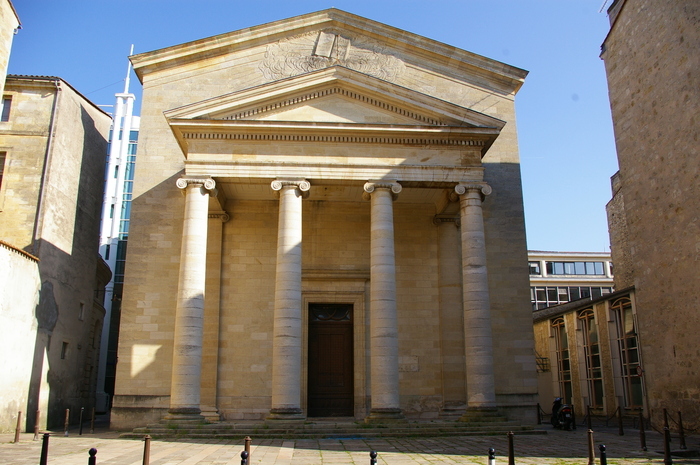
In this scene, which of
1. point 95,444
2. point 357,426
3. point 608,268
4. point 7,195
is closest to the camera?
point 95,444

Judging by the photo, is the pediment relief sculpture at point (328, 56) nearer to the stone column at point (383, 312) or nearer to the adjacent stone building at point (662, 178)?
the stone column at point (383, 312)

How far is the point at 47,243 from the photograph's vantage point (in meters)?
21.1

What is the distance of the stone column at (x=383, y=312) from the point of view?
55.8ft

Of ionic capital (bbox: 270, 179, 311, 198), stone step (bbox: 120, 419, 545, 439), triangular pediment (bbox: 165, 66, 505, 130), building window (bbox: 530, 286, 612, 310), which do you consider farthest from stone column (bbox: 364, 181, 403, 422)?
building window (bbox: 530, 286, 612, 310)

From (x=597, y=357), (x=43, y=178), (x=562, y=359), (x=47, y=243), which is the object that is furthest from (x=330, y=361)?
(x=562, y=359)

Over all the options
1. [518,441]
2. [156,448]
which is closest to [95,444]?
[156,448]

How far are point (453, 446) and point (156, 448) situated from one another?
6.64m

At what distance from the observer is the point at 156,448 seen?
13.6 m

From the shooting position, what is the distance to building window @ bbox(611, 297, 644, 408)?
22.4 meters

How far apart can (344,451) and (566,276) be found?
49.3 metres

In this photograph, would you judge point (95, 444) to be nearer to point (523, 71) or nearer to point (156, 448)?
point (156, 448)

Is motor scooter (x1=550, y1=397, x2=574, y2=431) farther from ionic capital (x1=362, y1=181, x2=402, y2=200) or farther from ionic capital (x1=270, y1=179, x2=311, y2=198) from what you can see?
ionic capital (x1=270, y1=179, x2=311, y2=198)

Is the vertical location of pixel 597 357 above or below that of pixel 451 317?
below

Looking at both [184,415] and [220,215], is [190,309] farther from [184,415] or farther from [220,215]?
[220,215]
